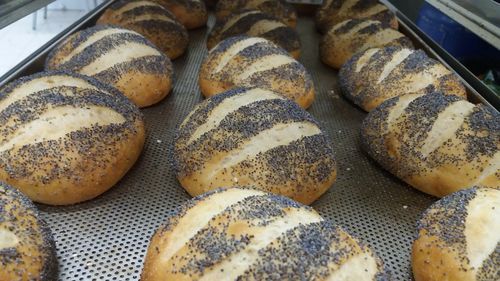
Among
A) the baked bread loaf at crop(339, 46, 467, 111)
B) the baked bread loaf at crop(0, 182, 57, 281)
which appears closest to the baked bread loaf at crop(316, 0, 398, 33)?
the baked bread loaf at crop(339, 46, 467, 111)

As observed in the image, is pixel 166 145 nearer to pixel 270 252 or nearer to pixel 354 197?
pixel 354 197

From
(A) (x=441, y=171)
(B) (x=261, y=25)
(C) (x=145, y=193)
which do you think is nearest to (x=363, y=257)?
(A) (x=441, y=171)

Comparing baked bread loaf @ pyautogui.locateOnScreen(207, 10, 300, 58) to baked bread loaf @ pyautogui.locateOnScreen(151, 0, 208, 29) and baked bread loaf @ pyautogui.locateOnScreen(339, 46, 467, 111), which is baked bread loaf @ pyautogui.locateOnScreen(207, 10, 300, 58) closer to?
baked bread loaf @ pyautogui.locateOnScreen(151, 0, 208, 29)

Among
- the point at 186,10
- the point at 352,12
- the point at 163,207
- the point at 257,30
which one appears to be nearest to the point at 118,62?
the point at 163,207

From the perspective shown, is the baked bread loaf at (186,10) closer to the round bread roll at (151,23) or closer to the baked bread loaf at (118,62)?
the round bread roll at (151,23)

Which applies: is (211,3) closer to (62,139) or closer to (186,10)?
(186,10)

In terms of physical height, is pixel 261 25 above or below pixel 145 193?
above

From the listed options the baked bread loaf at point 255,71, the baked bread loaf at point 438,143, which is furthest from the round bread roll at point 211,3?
the baked bread loaf at point 438,143
